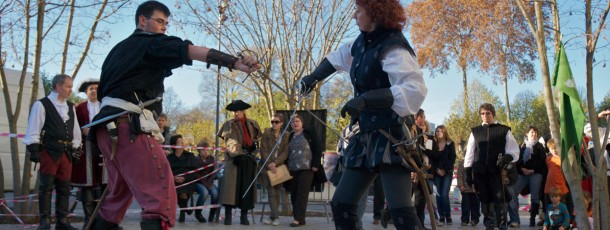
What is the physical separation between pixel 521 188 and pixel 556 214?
1.64 m

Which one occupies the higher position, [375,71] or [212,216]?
[375,71]

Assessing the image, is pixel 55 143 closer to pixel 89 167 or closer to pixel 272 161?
pixel 89 167

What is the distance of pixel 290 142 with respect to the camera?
1044 cm

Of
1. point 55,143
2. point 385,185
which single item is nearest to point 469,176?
point 55,143

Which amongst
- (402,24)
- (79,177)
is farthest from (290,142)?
(402,24)

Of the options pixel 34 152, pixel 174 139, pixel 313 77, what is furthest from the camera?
pixel 174 139

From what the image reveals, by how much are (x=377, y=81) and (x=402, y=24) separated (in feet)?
1.45

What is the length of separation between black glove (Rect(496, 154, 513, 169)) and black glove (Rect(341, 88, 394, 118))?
623cm

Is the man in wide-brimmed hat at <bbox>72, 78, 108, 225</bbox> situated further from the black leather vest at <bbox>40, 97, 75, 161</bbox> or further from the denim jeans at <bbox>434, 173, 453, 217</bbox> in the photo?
the denim jeans at <bbox>434, 173, 453, 217</bbox>

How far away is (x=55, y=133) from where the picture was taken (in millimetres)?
7637

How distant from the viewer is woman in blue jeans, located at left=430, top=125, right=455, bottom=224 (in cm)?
1105

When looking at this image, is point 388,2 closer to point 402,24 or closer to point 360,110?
point 402,24

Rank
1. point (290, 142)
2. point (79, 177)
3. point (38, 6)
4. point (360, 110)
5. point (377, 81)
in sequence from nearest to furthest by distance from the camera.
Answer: point (360, 110) < point (377, 81) < point (79, 177) < point (38, 6) < point (290, 142)

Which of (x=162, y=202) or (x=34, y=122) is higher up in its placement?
(x=34, y=122)
